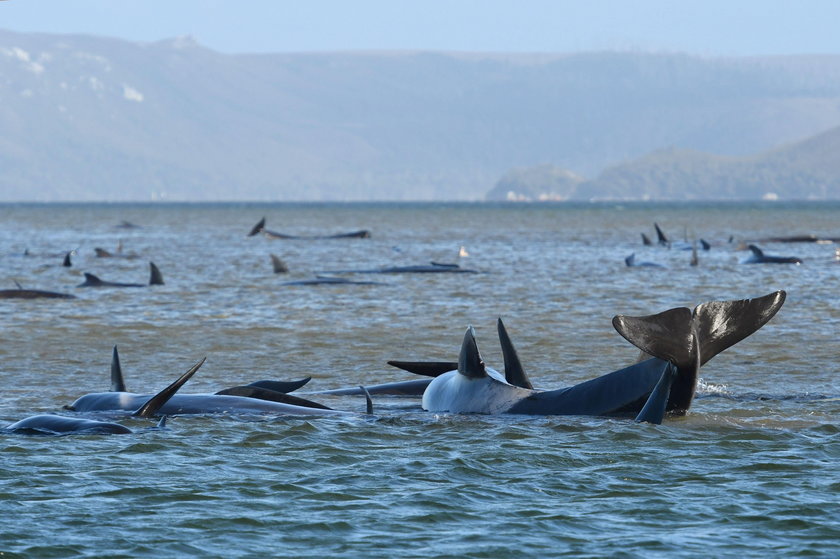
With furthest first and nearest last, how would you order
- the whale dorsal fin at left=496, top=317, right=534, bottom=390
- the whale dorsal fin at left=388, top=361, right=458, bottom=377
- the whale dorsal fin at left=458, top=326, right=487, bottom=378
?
the whale dorsal fin at left=388, top=361, right=458, bottom=377 < the whale dorsal fin at left=496, top=317, right=534, bottom=390 < the whale dorsal fin at left=458, top=326, right=487, bottom=378

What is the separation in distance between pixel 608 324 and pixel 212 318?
7.38m

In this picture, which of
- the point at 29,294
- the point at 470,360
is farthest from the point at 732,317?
the point at 29,294

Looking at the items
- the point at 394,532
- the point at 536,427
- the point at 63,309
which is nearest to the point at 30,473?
the point at 394,532

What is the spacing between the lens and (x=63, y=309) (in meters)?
28.0

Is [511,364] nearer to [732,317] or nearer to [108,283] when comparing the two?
[732,317]

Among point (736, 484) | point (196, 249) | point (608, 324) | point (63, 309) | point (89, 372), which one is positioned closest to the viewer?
point (736, 484)

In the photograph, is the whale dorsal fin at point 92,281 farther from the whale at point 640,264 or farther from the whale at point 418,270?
the whale at point 640,264

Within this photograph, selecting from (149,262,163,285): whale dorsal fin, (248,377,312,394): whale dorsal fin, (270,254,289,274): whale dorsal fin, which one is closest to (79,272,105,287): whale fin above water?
(149,262,163,285): whale dorsal fin

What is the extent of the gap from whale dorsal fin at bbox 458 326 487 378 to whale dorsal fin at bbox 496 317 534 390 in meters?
0.26

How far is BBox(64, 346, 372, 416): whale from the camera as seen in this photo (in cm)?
1373

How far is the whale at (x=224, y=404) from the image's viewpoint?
541 inches

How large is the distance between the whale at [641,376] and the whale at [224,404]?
3.41 ft

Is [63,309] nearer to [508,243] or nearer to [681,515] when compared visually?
[681,515]

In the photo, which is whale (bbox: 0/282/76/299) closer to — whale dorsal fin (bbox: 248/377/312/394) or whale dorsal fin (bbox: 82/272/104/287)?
whale dorsal fin (bbox: 82/272/104/287)
